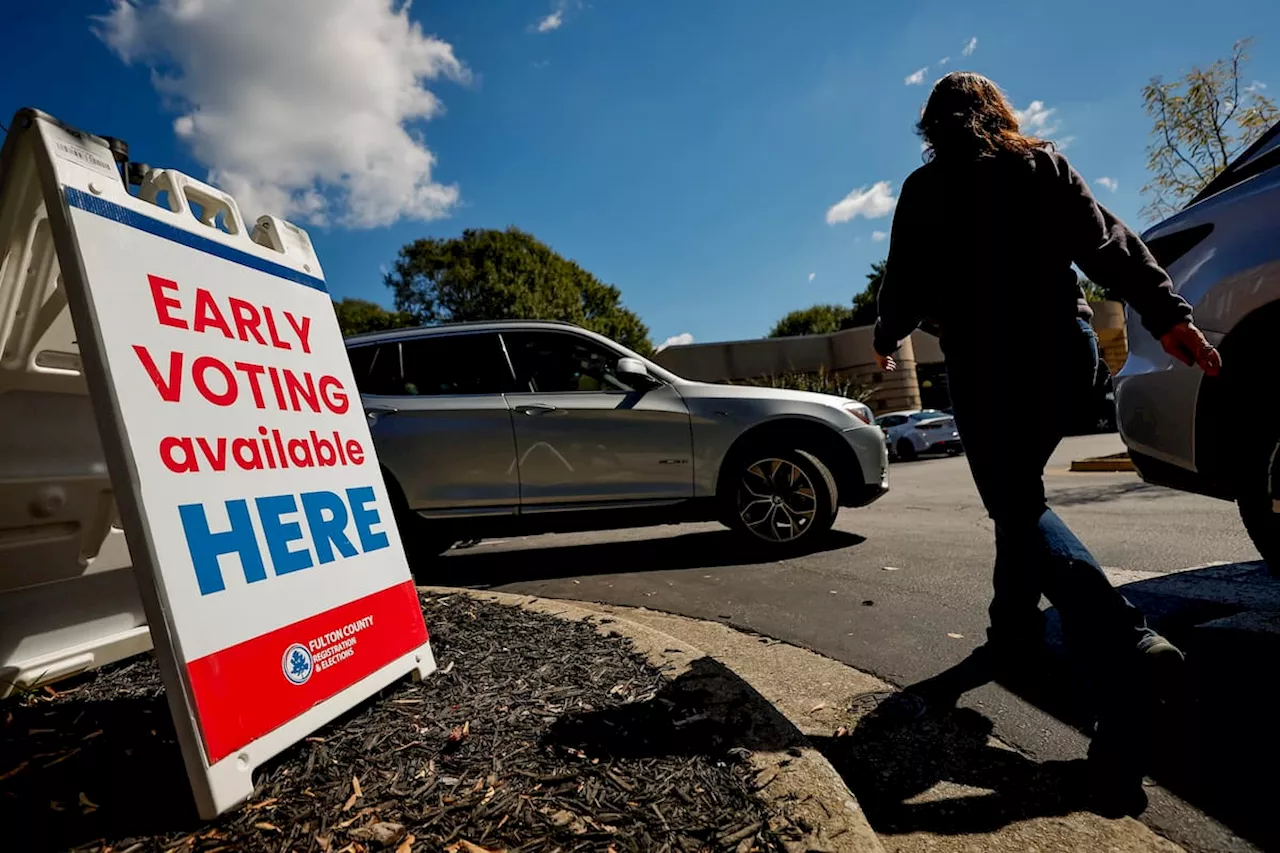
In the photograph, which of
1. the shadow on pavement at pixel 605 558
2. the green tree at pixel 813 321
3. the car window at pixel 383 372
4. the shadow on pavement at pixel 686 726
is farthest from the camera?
the green tree at pixel 813 321

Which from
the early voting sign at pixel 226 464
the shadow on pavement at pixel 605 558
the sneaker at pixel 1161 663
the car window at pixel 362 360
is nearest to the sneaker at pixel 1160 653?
the sneaker at pixel 1161 663

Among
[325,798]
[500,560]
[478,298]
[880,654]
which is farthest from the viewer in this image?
[478,298]

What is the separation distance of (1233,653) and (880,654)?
3.82ft

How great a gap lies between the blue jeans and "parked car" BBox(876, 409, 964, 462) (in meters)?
17.6

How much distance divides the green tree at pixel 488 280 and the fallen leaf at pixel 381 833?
30.6 metres

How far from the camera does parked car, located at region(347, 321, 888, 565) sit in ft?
15.5

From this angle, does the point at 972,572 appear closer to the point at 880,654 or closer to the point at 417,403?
the point at 880,654

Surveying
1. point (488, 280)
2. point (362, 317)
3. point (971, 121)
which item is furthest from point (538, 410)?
point (362, 317)

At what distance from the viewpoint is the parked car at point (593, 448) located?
4711 millimetres

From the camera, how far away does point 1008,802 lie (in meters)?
1.66

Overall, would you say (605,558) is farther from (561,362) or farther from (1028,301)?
(1028,301)

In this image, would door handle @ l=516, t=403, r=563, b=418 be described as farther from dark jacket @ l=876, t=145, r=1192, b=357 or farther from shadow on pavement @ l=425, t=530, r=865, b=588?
dark jacket @ l=876, t=145, r=1192, b=357

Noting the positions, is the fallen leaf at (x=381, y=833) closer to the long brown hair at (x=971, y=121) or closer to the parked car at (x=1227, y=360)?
the long brown hair at (x=971, y=121)

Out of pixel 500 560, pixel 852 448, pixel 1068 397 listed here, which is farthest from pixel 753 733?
pixel 500 560
